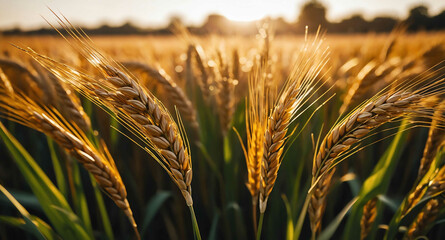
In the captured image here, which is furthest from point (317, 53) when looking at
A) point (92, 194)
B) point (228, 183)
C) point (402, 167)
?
point (402, 167)

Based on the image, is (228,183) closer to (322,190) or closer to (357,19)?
(322,190)

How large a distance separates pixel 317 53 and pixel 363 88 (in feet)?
2.89

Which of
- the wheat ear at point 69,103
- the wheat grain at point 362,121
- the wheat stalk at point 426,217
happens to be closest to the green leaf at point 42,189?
the wheat ear at point 69,103

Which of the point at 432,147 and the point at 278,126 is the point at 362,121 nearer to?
the point at 278,126

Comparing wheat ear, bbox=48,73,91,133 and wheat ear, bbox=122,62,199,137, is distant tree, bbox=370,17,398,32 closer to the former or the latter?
wheat ear, bbox=122,62,199,137

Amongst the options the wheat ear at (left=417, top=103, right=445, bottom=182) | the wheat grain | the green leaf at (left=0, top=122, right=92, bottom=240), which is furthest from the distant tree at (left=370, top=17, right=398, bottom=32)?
the green leaf at (left=0, top=122, right=92, bottom=240)

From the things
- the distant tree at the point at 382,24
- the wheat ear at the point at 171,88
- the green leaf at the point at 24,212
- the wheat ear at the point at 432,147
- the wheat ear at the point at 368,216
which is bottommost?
the wheat ear at the point at 368,216

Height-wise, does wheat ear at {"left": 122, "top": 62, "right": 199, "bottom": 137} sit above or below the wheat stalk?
above

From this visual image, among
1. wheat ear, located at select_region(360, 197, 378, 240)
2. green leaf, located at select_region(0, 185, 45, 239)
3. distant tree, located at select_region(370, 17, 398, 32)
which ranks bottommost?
wheat ear, located at select_region(360, 197, 378, 240)

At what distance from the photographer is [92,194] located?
199 cm

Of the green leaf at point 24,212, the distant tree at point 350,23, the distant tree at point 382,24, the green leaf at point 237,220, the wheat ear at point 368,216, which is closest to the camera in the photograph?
the green leaf at point 24,212

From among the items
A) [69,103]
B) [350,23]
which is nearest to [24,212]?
[69,103]

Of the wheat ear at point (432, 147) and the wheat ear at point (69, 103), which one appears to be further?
the wheat ear at point (69, 103)

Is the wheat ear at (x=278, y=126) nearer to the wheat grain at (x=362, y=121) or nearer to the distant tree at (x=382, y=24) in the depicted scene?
the wheat grain at (x=362, y=121)
